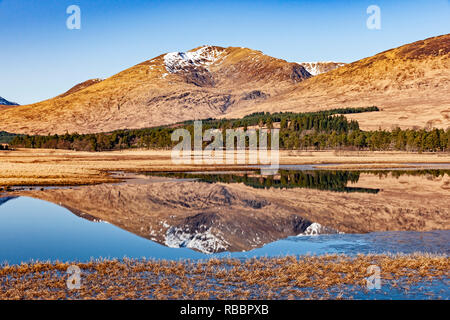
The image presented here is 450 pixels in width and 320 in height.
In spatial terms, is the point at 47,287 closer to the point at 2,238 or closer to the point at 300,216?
the point at 2,238

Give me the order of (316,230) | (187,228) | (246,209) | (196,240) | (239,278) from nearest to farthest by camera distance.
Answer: (239,278), (196,240), (316,230), (187,228), (246,209)

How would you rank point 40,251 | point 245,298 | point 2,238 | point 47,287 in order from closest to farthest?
point 245,298
point 47,287
point 40,251
point 2,238

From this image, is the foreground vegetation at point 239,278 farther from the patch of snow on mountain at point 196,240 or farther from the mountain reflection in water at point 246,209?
the mountain reflection in water at point 246,209

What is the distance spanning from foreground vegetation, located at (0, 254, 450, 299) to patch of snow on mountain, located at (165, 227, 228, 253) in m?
3.77

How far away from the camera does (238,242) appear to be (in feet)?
86.3

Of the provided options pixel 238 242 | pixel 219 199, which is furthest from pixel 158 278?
pixel 219 199

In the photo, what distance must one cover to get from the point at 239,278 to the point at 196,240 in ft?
29.3

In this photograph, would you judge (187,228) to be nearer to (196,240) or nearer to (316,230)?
(196,240)

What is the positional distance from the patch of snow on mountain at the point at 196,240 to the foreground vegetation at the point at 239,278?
3768 millimetres

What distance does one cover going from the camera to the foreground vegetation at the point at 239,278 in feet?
52.9

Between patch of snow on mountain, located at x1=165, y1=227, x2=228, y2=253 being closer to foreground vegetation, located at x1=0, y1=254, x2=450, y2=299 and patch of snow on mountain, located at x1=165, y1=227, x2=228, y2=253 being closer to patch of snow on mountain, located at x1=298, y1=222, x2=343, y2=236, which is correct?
foreground vegetation, located at x1=0, y1=254, x2=450, y2=299

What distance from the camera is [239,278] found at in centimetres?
1816

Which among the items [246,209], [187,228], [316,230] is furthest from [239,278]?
[246,209]

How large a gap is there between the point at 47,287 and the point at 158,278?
4.20 metres
